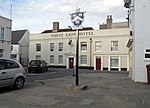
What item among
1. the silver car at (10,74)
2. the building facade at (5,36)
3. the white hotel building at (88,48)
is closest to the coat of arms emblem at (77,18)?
the silver car at (10,74)

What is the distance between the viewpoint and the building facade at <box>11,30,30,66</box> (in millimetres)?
47000

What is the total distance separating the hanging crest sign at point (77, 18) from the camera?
41.5 feet

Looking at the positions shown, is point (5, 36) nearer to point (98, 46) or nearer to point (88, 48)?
point (88, 48)

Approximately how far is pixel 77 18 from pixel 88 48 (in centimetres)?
2815

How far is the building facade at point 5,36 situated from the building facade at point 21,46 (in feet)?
60.8

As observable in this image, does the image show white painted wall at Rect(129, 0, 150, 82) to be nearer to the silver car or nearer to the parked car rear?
the silver car

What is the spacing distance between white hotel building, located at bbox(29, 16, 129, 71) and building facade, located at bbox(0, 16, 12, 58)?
1344 centimetres

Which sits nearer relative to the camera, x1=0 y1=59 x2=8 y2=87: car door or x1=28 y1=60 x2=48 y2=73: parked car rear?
x1=0 y1=59 x2=8 y2=87: car door

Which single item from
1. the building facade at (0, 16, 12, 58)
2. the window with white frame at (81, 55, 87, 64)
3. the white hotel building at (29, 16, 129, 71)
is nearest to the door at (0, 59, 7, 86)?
the building facade at (0, 16, 12, 58)

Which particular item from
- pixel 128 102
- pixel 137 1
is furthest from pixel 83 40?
pixel 128 102

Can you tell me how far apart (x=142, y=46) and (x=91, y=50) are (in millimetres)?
24537

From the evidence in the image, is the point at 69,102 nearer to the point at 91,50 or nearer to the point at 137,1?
the point at 137,1

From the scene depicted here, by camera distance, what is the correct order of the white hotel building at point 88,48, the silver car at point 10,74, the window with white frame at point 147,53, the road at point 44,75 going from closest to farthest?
1. the silver car at point 10,74
2. the window with white frame at point 147,53
3. the road at point 44,75
4. the white hotel building at point 88,48

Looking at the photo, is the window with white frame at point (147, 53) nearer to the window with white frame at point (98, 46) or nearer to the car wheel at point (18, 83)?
the car wheel at point (18, 83)
